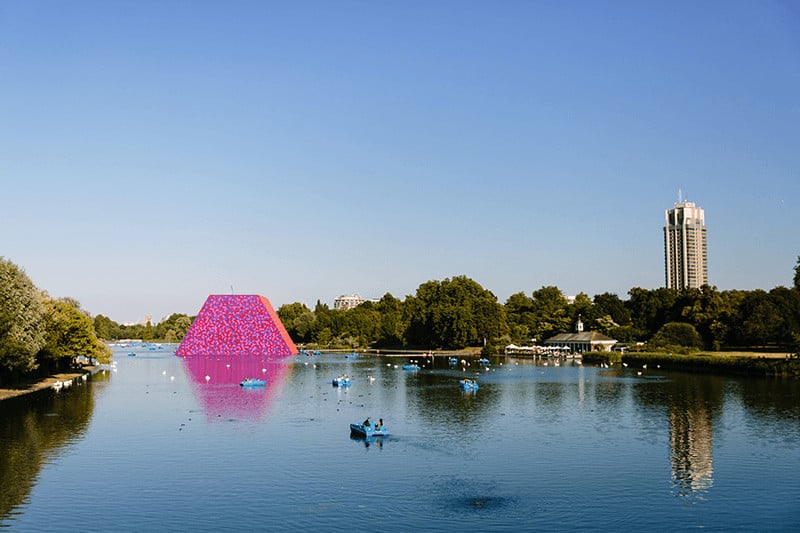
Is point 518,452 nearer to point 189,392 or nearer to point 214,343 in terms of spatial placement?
point 189,392

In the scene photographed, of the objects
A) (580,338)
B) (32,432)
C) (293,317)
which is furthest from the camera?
(293,317)

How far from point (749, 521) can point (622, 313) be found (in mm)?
121001

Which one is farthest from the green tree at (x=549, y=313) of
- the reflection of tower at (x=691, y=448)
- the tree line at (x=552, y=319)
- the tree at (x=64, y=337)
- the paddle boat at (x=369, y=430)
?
the paddle boat at (x=369, y=430)

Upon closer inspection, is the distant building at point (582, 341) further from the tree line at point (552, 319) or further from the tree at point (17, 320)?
the tree at point (17, 320)

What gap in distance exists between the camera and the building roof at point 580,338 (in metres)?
120

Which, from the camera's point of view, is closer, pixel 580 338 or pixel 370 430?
pixel 370 430

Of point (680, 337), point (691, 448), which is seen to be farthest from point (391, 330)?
point (691, 448)

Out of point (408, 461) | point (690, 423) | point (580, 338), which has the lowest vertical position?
point (408, 461)

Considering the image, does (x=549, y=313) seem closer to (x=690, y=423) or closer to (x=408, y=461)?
(x=690, y=423)

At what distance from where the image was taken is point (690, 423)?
39.6 m

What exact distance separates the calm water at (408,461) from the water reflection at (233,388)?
417 millimetres

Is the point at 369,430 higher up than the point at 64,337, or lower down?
lower down

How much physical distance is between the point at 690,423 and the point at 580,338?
274 ft

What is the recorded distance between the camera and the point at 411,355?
118812mm
